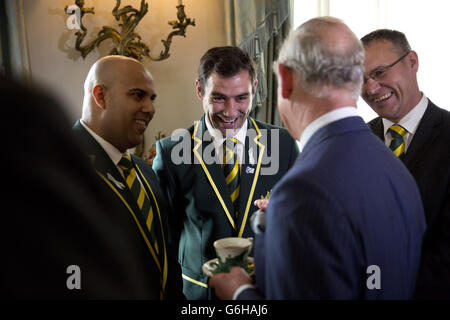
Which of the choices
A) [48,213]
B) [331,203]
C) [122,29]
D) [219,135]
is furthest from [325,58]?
[122,29]

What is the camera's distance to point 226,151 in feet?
5.87

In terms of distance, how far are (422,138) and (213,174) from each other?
85 cm

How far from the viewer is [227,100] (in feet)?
5.87

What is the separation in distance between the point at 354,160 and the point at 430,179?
0.67m

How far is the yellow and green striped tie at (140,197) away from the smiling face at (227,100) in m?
0.51

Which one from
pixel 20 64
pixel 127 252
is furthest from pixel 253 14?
pixel 127 252

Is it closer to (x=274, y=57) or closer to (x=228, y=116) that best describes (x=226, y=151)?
(x=228, y=116)

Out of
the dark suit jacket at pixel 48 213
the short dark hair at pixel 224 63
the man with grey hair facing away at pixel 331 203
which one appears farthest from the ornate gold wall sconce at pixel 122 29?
the dark suit jacket at pixel 48 213

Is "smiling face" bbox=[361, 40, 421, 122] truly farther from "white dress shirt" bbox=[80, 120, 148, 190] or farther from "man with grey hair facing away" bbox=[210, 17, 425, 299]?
"white dress shirt" bbox=[80, 120, 148, 190]

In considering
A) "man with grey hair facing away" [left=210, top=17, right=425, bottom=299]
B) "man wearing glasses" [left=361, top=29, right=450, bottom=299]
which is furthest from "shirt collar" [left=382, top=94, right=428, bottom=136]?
"man with grey hair facing away" [left=210, top=17, right=425, bottom=299]

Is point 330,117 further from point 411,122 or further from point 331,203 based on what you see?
point 411,122

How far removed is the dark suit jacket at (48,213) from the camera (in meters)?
0.37

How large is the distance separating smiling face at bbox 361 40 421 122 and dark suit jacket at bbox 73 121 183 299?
3.23ft

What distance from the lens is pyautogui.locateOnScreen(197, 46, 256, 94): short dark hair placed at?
1766 mm
